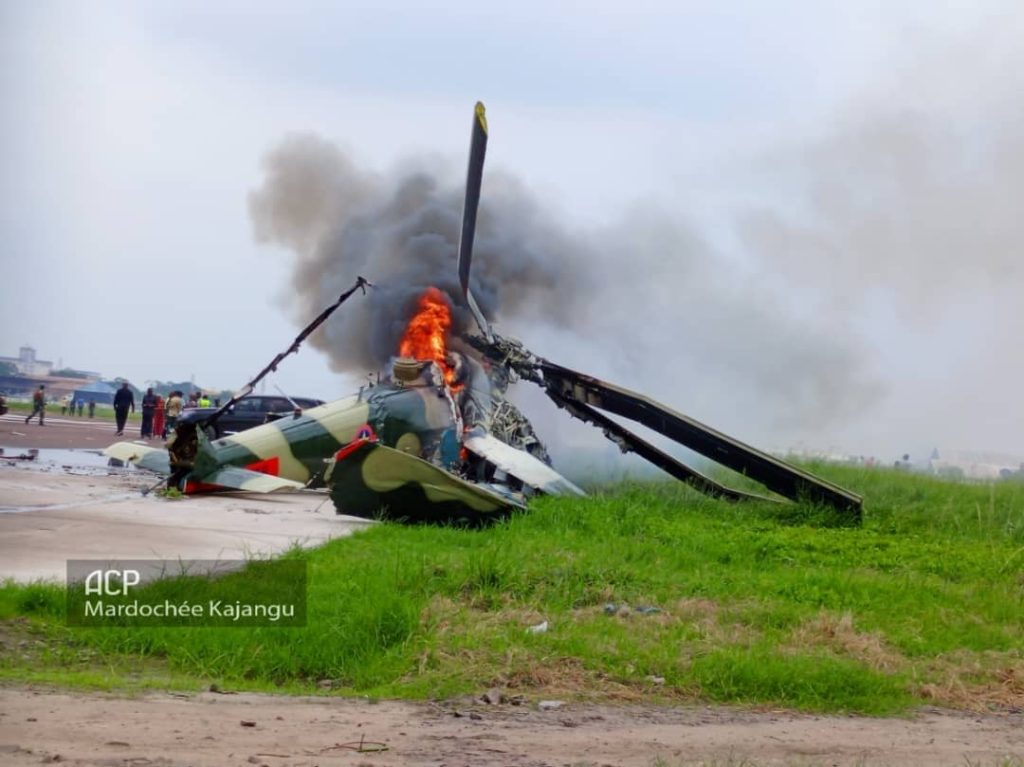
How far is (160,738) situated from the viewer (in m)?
4.97

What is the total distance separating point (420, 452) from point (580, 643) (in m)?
7.64

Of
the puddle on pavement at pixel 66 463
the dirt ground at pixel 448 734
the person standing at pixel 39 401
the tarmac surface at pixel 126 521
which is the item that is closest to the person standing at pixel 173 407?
the person standing at pixel 39 401

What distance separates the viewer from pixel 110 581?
7848 mm

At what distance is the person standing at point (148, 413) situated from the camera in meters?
32.5

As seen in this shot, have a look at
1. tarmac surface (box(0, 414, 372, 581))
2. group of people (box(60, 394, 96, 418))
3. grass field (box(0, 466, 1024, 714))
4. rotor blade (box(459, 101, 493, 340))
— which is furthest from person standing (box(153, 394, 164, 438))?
grass field (box(0, 466, 1024, 714))

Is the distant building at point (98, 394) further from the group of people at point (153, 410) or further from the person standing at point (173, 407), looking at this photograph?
the person standing at point (173, 407)

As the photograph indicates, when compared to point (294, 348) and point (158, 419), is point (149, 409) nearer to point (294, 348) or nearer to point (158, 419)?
point (158, 419)

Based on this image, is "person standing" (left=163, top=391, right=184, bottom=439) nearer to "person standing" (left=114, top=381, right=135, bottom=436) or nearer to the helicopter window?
"person standing" (left=114, top=381, right=135, bottom=436)

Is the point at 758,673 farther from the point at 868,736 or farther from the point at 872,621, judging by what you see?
the point at 872,621

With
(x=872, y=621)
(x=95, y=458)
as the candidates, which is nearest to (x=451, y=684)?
(x=872, y=621)

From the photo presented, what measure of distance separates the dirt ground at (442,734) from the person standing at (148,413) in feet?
91.1

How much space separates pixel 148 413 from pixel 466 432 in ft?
68.5

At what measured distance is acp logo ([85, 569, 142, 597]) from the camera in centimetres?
762

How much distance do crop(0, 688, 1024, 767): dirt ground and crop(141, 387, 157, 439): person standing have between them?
27.8m
